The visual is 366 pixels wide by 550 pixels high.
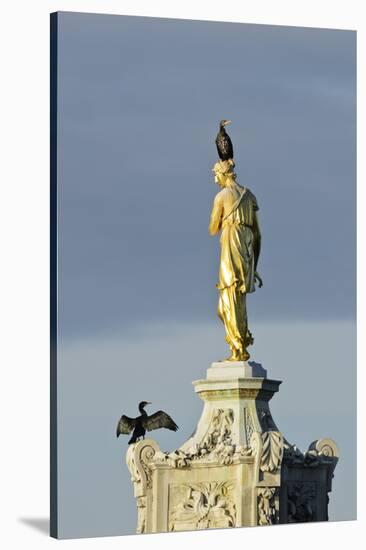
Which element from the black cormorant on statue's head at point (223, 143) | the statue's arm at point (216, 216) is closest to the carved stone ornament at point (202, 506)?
the statue's arm at point (216, 216)

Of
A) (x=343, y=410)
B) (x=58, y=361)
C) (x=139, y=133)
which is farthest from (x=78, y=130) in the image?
(x=343, y=410)

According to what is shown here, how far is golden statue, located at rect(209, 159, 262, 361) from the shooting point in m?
24.8

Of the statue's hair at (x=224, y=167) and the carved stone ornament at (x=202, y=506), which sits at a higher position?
the statue's hair at (x=224, y=167)

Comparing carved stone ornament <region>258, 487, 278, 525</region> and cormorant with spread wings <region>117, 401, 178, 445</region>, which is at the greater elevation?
cormorant with spread wings <region>117, 401, 178, 445</region>

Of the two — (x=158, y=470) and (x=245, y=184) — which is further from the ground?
(x=245, y=184)

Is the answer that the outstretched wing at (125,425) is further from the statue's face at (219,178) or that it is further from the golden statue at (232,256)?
the statue's face at (219,178)

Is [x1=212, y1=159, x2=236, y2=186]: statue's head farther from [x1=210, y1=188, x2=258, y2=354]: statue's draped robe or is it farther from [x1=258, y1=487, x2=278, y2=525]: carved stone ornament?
[x1=258, y1=487, x2=278, y2=525]: carved stone ornament

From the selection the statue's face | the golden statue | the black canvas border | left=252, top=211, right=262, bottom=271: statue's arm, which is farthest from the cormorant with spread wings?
the statue's face

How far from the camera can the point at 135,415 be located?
2422 centimetres

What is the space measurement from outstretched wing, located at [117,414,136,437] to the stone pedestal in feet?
0.92

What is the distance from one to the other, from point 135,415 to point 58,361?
1.07 meters

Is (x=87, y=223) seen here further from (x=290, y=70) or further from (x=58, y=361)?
(x=290, y=70)

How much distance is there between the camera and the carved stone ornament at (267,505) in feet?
81.3

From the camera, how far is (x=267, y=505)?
24797mm
